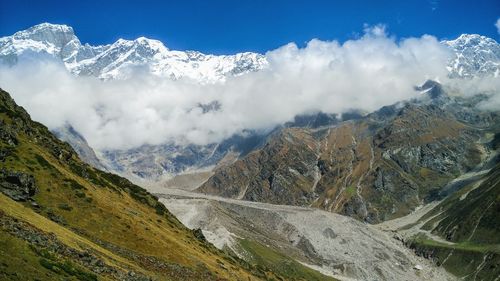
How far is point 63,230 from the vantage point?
67.4 meters

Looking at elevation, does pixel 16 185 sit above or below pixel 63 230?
above

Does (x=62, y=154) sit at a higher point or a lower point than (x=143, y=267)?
higher

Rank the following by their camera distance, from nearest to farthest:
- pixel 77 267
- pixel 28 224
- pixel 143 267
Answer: pixel 77 267 < pixel 28 224 < pixel 143 267

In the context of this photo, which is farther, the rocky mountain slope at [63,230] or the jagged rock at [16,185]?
the jagged rock at [16,185]

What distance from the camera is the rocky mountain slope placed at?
154 feet

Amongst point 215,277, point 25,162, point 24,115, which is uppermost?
point 24,115

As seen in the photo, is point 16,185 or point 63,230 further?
point 16,185

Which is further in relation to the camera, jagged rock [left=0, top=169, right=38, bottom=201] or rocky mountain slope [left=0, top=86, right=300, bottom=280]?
jagged rock [left=0, top=169, right=38, bottom=201]

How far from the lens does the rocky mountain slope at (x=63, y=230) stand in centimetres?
4688

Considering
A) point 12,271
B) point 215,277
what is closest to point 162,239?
point 215,277

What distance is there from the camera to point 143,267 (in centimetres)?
7581

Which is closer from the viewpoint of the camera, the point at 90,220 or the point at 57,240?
the point at 57,240

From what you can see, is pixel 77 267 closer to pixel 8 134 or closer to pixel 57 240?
pixel 57 240

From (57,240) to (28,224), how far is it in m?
3.31
